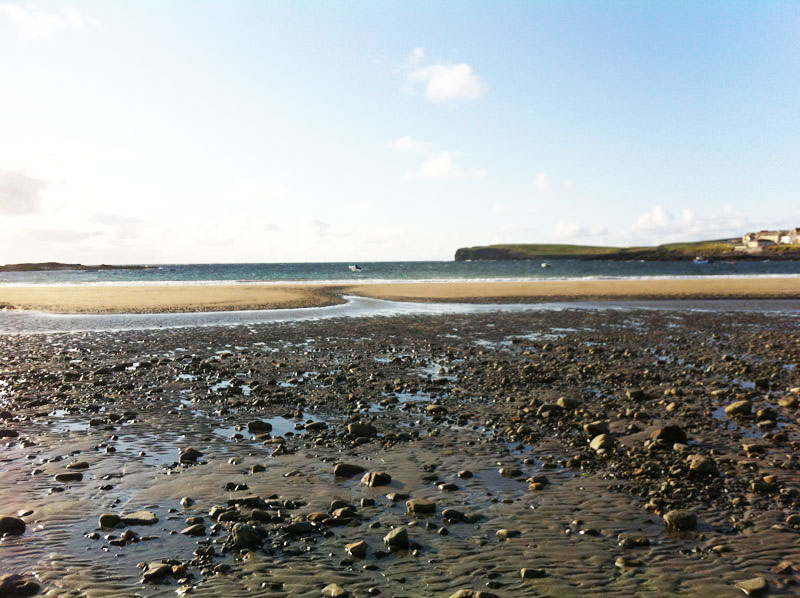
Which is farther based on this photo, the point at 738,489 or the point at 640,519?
the point at 738,489

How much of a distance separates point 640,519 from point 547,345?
15159 millimetres

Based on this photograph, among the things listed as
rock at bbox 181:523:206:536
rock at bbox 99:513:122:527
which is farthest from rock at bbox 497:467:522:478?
rock at bbox 99:513:122:527

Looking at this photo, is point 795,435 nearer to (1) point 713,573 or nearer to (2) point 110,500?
(1) point 713,573

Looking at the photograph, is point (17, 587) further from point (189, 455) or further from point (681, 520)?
point (681, 520)

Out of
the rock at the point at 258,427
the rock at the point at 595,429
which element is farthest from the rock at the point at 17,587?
the rock at the point at 595,429

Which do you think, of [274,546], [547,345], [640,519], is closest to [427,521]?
[274,546]

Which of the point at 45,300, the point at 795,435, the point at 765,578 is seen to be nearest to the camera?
the point at 765,578

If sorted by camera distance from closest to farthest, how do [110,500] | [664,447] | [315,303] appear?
[110,500], [664,447], [315,303]

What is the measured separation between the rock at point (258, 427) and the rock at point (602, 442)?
6.99 meters

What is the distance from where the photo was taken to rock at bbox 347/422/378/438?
11.1 m

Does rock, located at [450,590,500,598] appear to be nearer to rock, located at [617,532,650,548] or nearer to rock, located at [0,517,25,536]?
rock, located at [617,532,650,548]

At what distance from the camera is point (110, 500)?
25.8 feet

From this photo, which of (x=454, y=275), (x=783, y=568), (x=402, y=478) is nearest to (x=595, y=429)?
(x=402, y=478)

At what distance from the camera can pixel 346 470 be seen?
903cm
